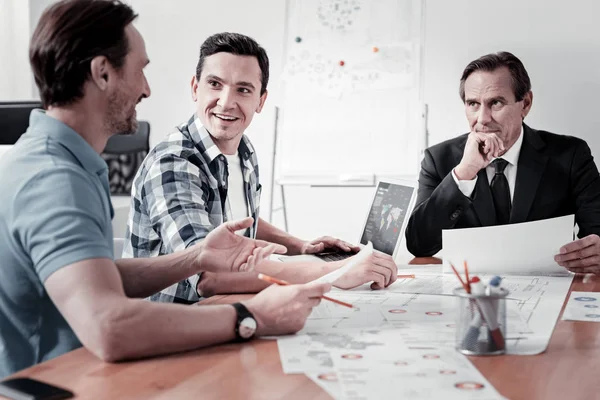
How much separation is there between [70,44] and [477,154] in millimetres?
1434

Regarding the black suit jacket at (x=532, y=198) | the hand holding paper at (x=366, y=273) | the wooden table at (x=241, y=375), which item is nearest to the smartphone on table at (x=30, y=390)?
the wooden table at (x=241, y=375)

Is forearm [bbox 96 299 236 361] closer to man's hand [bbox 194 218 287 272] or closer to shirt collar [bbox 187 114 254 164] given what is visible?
man's hand [bbox 194 218 287 272]

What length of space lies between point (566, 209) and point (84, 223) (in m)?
1.74

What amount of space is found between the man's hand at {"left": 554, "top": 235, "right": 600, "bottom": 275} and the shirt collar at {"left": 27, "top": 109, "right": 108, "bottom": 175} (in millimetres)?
1224

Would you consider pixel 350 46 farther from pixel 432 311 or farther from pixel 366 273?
pixel 432 311

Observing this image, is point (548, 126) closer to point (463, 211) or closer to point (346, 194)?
point (346, 194)

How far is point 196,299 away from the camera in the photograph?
1.82m

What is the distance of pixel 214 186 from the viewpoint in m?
1.95

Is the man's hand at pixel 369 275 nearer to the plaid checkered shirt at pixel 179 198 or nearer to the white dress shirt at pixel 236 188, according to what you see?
the plaid checkered shirt at pixel 179 198

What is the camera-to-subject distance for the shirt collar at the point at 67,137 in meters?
1.27

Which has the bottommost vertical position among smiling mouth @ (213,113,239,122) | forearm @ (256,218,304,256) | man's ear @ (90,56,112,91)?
forearm @ (256,218,304,256)

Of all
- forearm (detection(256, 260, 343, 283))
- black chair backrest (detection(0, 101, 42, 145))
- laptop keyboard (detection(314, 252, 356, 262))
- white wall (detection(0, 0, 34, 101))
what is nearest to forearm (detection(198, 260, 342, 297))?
forearm (detection(256, 260, 343, 283))

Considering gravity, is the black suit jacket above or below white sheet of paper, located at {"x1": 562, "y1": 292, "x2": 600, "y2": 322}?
above

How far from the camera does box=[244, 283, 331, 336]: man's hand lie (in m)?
1.25
